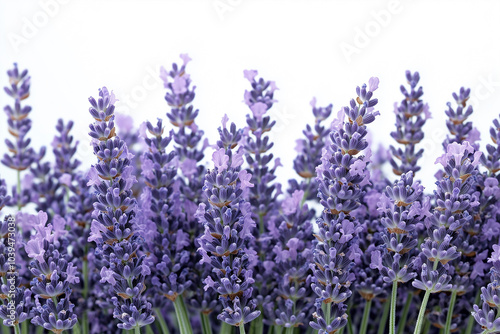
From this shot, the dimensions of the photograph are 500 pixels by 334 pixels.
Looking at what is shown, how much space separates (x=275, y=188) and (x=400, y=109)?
0.67ft

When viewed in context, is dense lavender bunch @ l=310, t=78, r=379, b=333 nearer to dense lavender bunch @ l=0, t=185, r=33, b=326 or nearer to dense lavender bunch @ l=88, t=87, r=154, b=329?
dense lavender bunch @ l=88, t=87, r=154, b=329

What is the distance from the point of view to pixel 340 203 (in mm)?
648

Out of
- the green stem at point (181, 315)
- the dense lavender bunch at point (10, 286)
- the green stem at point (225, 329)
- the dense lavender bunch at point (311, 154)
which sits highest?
the dense lavender bunch at point (311, 154)

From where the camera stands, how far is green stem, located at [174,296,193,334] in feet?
2.39

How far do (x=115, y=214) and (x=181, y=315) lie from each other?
0.57 feet

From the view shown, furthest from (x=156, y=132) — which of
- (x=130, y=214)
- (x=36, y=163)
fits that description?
(x=36, y=163)

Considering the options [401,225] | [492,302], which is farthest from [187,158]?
[492,302]

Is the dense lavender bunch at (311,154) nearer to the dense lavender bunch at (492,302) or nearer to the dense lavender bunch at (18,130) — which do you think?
the dense lavender bunch at (492,302)

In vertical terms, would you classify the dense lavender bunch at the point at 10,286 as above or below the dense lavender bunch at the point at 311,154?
below

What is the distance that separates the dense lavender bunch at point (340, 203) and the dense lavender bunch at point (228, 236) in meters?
0.08

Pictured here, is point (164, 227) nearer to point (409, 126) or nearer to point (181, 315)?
point (181, 315)

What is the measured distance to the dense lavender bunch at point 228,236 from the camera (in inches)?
25.5

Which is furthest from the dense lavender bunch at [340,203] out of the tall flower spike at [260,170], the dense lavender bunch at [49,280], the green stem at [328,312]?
the dense lavender bunch at [49,280]

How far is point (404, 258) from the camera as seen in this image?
0.67 m
